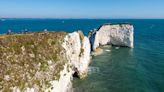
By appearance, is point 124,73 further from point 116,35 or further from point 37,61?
point 116,35

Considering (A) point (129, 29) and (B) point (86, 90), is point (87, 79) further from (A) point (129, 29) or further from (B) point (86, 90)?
(A) point (129, 29)

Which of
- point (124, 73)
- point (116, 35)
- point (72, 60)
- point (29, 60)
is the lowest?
point (124, 73)

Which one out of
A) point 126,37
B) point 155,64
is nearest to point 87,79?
point 155,64

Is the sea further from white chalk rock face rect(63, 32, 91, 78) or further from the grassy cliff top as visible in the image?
the grassy cliff top

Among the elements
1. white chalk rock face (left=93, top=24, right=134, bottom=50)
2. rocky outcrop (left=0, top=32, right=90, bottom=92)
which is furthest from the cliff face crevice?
white chalk rock face (left=93, top=24, right=134, bottom=50)

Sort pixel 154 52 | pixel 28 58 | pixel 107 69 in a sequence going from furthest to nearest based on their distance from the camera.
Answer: pixel 154 52, pixel 107 69, pixel 28 58

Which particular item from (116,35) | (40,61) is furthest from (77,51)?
(116,35)

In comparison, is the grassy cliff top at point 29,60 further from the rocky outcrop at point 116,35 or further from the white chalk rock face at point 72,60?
the rocky outcrop at point 116,35

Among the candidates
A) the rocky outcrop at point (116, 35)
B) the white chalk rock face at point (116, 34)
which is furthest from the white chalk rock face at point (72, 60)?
the white chalk rock face at point (116, 34)
